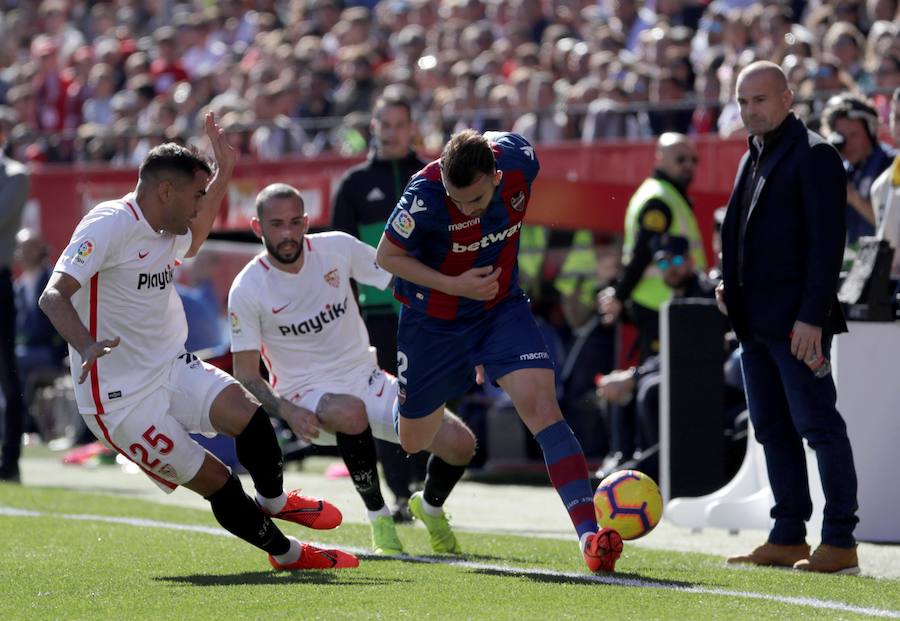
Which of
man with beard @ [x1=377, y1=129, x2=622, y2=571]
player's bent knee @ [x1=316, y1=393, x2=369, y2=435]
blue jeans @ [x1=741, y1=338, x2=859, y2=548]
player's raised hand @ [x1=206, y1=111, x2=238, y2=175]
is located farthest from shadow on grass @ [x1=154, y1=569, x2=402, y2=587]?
blue jeans @ [x1=741, y1=338, x2=859, y2=548]

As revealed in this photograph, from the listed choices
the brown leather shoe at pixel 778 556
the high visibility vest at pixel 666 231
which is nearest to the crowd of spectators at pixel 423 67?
the high visibility vest at pixel 666 231

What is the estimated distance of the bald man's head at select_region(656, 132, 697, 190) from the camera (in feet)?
38.5

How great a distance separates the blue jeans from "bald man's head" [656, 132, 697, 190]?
3885mm

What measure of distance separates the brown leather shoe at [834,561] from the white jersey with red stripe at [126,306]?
3.04m

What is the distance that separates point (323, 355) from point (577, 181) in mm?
4988

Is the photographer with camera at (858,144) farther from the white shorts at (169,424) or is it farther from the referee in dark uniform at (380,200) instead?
the white shorts at (169,424)

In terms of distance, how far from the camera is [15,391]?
40.1 feet

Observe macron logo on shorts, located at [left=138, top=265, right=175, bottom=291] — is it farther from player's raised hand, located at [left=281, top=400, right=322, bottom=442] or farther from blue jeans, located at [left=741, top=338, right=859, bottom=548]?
blue jeans, located at [left=741, top=338, right=859, bottom=548]

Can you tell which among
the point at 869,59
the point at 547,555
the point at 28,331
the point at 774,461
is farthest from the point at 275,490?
the point at 28,331

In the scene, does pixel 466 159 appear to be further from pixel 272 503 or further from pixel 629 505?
pixel 629 505

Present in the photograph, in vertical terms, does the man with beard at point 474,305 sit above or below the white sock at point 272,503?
above

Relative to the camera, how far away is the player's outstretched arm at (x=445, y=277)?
7.07 meters

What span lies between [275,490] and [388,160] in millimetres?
3261

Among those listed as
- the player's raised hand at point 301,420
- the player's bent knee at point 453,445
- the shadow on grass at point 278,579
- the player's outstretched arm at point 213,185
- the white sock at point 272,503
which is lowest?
the shadow on grass at point 278,579
